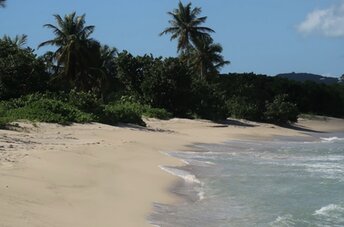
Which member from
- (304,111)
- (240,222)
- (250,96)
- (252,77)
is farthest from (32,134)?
(304,111)

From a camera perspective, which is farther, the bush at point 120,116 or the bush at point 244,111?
the bush at point 244,111

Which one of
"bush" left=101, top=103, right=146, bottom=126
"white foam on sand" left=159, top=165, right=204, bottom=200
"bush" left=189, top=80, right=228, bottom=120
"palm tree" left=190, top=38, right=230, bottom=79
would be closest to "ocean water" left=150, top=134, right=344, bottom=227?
"white foam on sand" left=159, top=165, right=204, bottom=200

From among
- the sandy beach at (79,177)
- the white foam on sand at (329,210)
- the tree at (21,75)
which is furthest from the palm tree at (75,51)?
the white foam on sand at (329,210)

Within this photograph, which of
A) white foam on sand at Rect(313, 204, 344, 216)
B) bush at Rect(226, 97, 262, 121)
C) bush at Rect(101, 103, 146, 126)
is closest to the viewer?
white foam on sand at Rect(313, 204, 344, 216)

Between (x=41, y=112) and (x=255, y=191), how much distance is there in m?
12.7

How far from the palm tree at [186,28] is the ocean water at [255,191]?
32.0 meters

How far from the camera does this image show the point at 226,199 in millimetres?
9992

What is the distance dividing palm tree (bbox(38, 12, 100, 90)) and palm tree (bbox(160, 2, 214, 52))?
10.2 metres

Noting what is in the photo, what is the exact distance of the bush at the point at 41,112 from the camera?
20450 mm

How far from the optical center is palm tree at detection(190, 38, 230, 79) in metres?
53.8

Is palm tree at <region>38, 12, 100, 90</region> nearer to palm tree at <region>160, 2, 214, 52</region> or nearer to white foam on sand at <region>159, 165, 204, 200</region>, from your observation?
palm tree at <region>160, 2, 214, 52</region>

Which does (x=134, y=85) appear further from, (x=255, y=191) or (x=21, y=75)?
(x=255, y=191)

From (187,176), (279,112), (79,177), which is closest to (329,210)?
(187,176)

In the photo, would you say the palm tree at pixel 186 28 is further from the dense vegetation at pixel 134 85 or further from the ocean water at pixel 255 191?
the ocean water at pixel 255 191
